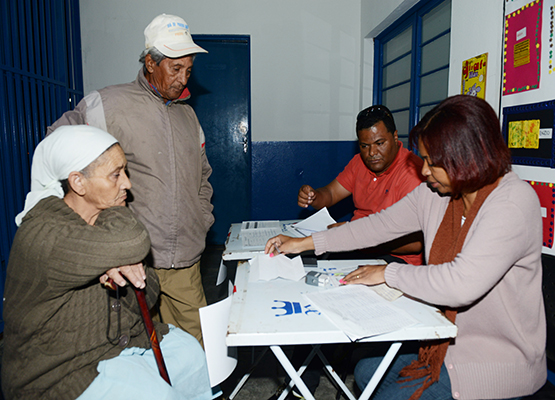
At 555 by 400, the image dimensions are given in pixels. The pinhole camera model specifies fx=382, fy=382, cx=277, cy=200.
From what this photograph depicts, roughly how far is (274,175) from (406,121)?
1748 millimetres

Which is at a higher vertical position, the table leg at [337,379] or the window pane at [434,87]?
the window pane at [434,87]

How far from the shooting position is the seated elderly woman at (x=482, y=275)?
124cm

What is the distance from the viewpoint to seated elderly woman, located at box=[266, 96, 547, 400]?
4.08ft

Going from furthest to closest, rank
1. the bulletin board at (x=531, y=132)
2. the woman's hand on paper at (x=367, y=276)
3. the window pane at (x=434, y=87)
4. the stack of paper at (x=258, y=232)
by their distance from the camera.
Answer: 1. the window pane at (x=434, y=87)
2. the stack of paper at (x=258, y=232)
3. the bulletin board at (x=531, y=132)
4. the woman's hand on paper at (x=367, y=276)

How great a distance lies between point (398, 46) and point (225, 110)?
2.20 m

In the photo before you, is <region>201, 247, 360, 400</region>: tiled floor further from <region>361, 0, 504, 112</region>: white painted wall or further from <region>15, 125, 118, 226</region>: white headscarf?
<region>361, 0, 504, 112</region>: white painted wall

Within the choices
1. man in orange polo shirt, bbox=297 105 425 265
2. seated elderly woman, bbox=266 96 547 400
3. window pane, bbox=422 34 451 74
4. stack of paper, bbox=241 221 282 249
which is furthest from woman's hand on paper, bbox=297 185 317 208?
window pane, bbox=422 34 451 74

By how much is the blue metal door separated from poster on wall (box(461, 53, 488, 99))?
2.90 meters

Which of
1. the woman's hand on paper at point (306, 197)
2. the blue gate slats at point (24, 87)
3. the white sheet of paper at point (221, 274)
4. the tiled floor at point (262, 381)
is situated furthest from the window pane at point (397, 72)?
the blue gate slats at point (24, 87)

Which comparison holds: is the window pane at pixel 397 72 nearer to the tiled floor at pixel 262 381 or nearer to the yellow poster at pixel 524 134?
the yellow poster at pixel 524 134

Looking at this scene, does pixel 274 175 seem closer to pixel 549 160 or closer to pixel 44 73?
pixel 44 73

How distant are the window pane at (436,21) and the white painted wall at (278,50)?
1.37 m

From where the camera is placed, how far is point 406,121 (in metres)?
3.89

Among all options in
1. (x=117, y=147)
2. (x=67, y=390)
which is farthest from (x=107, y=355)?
(x=117, y=147)
